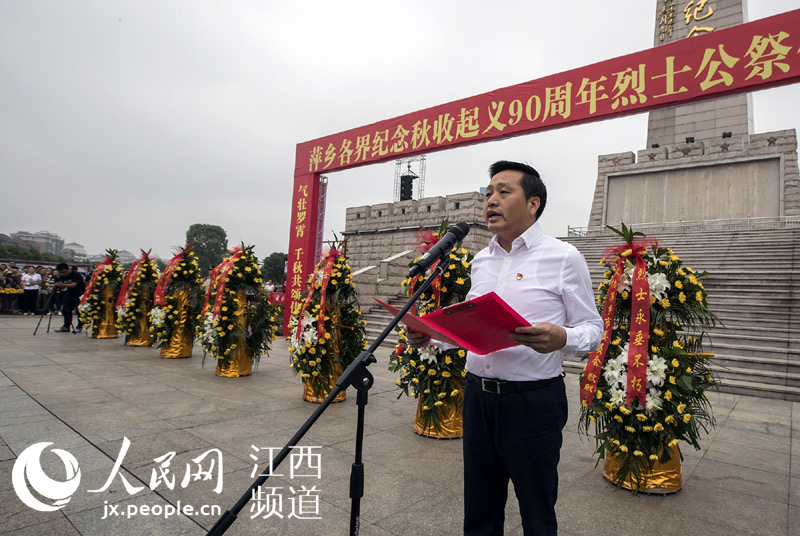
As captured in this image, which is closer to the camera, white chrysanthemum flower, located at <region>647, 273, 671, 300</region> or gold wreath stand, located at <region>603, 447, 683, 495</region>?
gold wreath stand, located at <region>603, 447, 683, 495</region>

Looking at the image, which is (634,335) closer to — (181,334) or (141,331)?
(181,334)

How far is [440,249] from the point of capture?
1.98 meters

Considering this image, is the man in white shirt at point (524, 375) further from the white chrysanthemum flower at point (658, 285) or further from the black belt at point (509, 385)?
the white chrysanthemum flower at point (658, 285)

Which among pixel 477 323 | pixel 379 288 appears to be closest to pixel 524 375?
pixel 477 323

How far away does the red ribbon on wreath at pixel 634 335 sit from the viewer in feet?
9.91

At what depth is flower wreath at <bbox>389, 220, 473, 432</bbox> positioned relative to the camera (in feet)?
13.5

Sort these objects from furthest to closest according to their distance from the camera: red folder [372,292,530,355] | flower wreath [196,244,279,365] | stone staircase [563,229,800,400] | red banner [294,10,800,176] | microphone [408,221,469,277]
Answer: flower wreath [196,244,279,365], stone staircase [563,229,800,400], red banner [294,10,800,176], microphone [408,221,469,277], red folder [372,292,530,355]

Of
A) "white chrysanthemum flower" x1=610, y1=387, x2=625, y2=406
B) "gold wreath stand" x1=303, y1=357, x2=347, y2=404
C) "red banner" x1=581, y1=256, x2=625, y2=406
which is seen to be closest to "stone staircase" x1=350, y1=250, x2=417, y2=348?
"gold wreath stand" x1=303, y1=357, x2=347, y2=404

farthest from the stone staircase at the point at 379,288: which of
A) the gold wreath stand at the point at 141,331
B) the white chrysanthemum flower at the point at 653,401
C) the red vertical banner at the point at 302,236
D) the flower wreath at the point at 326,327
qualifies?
the white chrysanthemum flower at the point at 653,401

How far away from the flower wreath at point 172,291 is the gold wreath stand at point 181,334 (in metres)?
0.02

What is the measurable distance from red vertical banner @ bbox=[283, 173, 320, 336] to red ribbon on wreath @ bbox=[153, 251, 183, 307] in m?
3.58

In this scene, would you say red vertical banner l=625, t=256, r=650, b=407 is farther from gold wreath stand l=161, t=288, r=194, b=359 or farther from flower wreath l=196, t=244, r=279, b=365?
gold wreath stand l=161, t=288, r=194, b=359

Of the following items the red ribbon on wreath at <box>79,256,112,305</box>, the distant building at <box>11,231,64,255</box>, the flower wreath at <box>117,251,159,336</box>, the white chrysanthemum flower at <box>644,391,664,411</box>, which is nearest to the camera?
the white chrysanthemum flower at <box>644,391,664,411</box>

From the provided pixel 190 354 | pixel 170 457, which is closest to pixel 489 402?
pixel 170 457
